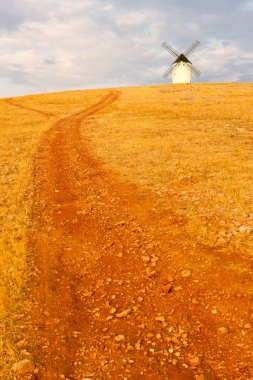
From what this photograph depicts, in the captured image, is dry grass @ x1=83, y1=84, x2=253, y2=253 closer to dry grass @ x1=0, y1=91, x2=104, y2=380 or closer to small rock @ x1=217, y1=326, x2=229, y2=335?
small rock @ x1=217, y1=326, x2=229, y2=335

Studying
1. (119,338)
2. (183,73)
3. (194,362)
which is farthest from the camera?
(183,73)

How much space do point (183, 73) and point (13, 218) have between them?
270 feet

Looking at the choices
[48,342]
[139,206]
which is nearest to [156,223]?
[139,206]

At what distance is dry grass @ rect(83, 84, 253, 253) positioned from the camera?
12.0 meters

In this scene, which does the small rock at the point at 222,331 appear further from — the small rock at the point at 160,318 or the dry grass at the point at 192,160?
the dry grass at the point at 192,160

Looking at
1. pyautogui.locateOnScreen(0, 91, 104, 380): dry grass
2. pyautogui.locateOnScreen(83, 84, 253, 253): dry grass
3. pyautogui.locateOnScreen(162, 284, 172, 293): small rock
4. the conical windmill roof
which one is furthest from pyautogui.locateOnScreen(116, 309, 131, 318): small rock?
the conical windmill roof

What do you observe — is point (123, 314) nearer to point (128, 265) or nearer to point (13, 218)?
point (128, 265)

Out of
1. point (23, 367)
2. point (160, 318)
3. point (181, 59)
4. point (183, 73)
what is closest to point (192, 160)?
point (160, 318)

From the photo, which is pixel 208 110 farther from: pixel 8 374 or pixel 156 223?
pixel 8 374

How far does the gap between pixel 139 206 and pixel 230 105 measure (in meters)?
37.3

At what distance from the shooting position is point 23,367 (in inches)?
257

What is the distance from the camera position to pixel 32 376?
21.0 ft

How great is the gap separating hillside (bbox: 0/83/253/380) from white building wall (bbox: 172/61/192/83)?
69.7m

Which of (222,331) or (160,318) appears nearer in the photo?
(222,331)
